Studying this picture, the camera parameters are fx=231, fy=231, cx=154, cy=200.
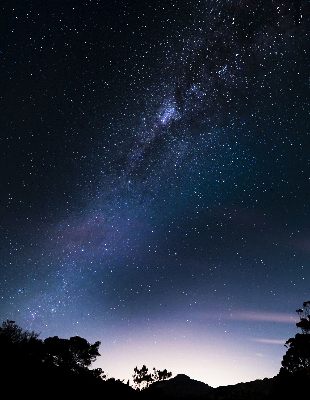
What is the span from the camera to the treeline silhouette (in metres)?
16.9

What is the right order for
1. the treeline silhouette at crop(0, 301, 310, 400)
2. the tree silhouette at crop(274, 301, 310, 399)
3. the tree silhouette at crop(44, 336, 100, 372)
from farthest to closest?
1. the tree silhouette at crop(44, 336, 100, 372)
2. the tree silhouette at crop(274, 301, 310, 399)
3. the treeline silhouette at crop(0, 301, 310, 400)

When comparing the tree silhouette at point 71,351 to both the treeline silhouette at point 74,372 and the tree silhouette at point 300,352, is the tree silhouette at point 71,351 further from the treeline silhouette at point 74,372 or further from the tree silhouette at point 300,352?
the tree silhouette at point 300,352

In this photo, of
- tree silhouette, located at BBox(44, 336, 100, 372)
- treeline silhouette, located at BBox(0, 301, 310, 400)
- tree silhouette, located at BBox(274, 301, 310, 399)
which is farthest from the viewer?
tree silhouette, located at BBox(44, 336, 100, 372)

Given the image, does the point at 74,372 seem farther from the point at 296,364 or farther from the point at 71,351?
the point at 296,364

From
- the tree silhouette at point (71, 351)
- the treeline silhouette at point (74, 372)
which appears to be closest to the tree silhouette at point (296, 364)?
the treeline silhouette at point (74, 372)

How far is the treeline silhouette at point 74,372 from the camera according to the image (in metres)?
16.9

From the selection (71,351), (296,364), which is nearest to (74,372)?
(71,351)

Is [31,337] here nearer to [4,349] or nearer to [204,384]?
[4,349]

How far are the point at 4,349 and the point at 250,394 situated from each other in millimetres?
58746

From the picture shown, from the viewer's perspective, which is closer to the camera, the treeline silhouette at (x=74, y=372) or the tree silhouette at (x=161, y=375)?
the treeline silhouette at (x=74, y=372)

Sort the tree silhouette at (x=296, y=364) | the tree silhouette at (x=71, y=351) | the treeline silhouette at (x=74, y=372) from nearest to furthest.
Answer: the treeline silhouette at (x=74, y=372)
the tree silhouette at (x=296, y=364)
the tree silhouette at (x=71, y=351)

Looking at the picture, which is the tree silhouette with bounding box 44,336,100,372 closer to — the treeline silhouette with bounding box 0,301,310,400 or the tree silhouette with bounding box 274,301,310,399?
the treeline silhouette with bounding box 0,301,310,400

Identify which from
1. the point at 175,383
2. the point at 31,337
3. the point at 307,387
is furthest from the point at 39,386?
the point at 175,383

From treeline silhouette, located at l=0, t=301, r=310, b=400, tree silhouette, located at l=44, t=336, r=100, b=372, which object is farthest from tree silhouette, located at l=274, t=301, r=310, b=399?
tree silhouette, located at l=44, t=336, r=100, b=372
